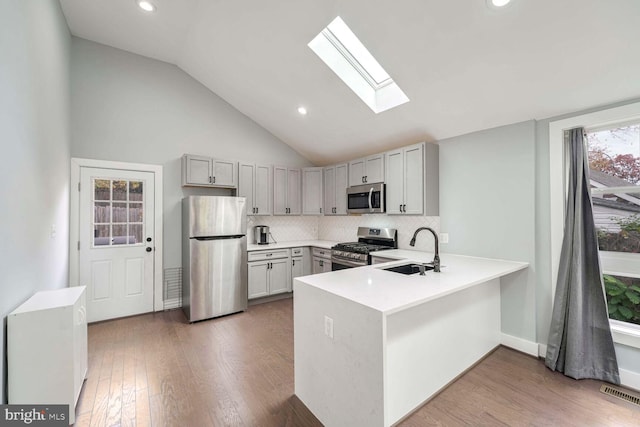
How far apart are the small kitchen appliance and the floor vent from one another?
13.9 ft

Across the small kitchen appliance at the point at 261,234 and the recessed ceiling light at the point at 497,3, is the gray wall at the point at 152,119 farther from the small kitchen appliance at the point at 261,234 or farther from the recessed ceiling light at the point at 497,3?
the recessed ceiling light at the point at 497,3

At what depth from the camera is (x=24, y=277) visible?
6.01 feet

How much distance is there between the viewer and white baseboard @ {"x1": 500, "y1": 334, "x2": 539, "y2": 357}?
2.73 m

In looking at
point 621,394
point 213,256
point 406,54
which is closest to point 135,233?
point 213,256

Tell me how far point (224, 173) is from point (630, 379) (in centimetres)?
492

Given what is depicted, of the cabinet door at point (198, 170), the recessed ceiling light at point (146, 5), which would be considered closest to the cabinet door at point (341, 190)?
the cabinet door at point (198, 170)

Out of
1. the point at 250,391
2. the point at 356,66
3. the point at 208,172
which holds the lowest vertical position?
the point at 250,391

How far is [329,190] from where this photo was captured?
16.2ft

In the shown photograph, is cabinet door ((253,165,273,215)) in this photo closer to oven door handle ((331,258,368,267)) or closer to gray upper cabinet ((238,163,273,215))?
gray upper cabinet ((238,163,273,215))

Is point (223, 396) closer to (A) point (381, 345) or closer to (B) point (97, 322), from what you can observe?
(A) point (381, 345)

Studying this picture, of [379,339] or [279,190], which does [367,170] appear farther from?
[379,339]

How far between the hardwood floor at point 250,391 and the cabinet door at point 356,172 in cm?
252

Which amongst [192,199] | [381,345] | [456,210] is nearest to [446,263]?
[456,210]

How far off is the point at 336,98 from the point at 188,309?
11.3 feet
